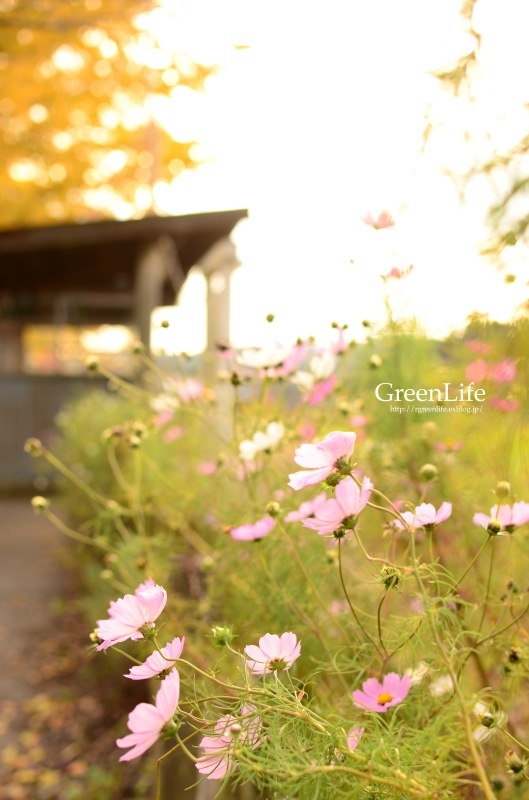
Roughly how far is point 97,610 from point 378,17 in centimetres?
232

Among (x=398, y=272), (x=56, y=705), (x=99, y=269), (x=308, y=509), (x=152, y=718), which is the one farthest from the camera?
(x=99, y=269)

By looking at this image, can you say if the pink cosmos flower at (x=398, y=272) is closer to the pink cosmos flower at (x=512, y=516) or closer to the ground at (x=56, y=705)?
the pink cosmos flower at (x=512, y=516)

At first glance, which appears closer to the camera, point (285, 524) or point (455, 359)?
point (285, 524)

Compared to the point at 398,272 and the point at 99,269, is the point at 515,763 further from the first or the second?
the point at 99,269

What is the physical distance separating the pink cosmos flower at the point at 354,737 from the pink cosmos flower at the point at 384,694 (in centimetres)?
3

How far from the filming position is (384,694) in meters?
0.75

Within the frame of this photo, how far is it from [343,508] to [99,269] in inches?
345

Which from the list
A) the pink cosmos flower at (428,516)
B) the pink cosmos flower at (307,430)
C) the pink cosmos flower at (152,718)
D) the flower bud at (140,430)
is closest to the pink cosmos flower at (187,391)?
the flower bud at (140,430)

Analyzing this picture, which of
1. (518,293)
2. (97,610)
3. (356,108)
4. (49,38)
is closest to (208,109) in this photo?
(49,38)

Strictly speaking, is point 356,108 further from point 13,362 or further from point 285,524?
point 13,362

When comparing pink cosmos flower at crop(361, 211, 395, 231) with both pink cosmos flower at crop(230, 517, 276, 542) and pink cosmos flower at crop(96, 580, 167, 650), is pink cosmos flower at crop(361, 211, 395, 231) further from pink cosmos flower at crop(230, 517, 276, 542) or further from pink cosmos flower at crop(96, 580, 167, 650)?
pink cosmos flower at crop(96, 580, 167, 650)

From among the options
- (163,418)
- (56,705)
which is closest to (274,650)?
(163,418)

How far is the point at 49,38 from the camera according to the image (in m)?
7.87

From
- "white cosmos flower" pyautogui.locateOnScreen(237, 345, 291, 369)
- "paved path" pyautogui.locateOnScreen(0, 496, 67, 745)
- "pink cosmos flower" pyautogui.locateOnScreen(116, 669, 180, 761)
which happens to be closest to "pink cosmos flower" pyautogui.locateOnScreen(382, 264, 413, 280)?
"white cosmos flower" pyautogui.locateOnScreen(237, 345, 291, 369)
